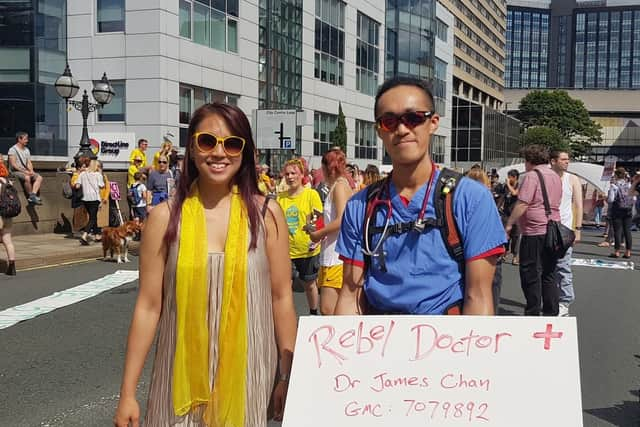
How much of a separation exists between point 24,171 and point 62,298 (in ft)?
23.1

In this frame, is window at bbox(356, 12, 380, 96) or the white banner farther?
window at bbox(356, 12, 380, 96)

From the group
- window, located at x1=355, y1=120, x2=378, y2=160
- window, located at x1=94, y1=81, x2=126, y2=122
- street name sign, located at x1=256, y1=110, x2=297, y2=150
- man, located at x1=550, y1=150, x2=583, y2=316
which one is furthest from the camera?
window, located at x1=355, y1=120, x2=378, y2=160

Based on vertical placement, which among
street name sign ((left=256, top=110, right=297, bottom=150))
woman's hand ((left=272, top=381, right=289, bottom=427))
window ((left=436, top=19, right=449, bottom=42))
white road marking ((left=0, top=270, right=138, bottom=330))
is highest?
window ((left=436, top=19, right=449, bottom=42))

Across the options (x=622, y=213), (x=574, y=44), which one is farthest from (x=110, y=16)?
(x=574, y=44)

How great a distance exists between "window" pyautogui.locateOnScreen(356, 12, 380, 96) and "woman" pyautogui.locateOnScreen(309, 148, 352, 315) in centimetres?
3428

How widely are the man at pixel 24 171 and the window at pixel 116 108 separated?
9048 mm

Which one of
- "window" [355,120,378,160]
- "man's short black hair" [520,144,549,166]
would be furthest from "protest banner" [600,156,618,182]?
"window" [355,120,378,160]

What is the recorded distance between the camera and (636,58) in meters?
180

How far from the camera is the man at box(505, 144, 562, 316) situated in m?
6.21

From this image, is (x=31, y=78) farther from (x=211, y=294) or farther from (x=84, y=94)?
(x=211, y=294)

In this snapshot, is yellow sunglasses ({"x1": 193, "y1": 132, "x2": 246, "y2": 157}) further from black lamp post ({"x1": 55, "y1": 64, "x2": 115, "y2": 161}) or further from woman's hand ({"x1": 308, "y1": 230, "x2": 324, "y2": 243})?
black lamp post ({"x1": 55, "y1": 64, "x2": 115, "y2": 161})

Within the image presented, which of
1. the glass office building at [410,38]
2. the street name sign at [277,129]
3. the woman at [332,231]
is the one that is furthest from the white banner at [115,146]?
the glass office building at [410,38]

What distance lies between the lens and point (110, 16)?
75.8 ft

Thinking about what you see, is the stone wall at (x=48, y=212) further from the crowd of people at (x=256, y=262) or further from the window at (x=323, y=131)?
the window at (x=323, y=131)
